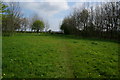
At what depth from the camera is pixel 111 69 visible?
236 inches

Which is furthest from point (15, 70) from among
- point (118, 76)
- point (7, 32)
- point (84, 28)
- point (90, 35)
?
point (84, 28)

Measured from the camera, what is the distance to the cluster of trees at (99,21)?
29.7 meters

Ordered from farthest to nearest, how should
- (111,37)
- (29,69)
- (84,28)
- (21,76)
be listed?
(84,28) < (111,37) < (29,69) < (21,76)

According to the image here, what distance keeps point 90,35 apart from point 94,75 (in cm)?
2971

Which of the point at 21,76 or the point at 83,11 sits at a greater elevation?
the point at 83,11

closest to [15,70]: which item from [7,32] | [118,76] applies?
[118,76]

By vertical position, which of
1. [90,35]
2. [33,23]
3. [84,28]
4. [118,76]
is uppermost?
[33,23]

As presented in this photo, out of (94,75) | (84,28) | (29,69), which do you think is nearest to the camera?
(94,75)

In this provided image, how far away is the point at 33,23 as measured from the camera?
2505 inches

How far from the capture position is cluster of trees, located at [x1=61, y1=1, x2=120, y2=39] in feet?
97.4

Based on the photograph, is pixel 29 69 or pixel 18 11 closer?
pixel 29 69

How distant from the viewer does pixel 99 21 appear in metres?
33.8

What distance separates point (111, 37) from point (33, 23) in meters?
46.2

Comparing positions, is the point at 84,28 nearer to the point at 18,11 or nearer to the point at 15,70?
the point at 18,11
